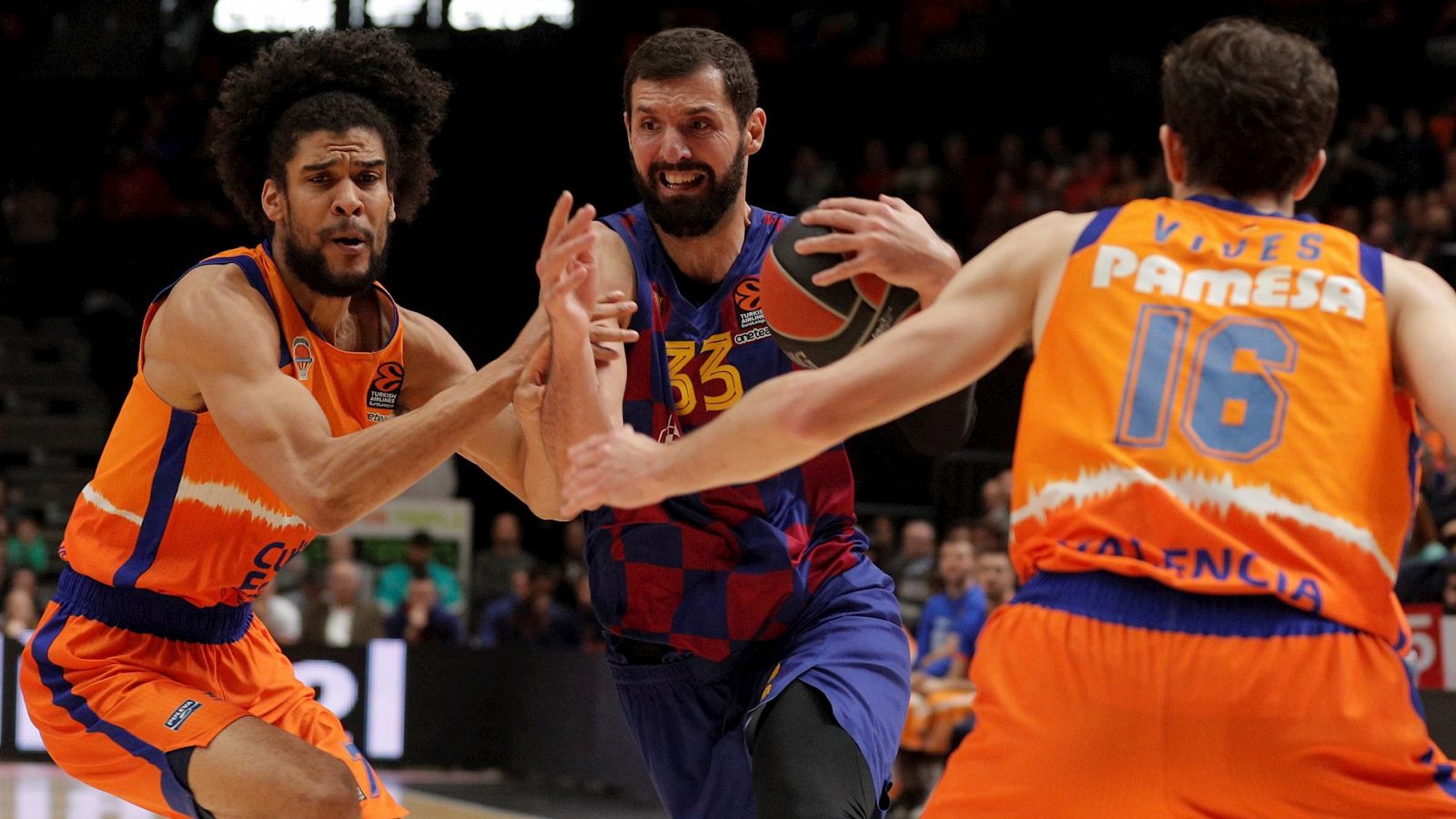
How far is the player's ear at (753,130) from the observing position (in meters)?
4.69

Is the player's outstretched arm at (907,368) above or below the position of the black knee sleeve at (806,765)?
above

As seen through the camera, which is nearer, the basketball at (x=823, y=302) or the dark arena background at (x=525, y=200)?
the basketball at (x=823, y=302)

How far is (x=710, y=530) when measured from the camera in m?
4.40

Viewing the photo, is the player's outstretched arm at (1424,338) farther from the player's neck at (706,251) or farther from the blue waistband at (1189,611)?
the player's neck at (706,251)

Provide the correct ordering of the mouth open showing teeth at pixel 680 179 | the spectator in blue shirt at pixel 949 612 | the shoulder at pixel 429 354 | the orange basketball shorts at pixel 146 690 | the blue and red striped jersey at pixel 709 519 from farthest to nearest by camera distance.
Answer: the spectator in blue shirt at pixel 949 612
the shoulder at pixel 429 354
the mouth open showing teeth at pixel 680 179
the blue and red striped jersey at pixel 709 519
the orange basketball shorts at pixel 146 690

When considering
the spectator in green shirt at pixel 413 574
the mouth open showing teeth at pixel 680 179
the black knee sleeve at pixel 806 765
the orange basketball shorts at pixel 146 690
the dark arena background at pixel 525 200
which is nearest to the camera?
the black knee sleeve at pixel 806 765

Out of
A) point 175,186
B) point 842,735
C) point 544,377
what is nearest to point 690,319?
point 544,377

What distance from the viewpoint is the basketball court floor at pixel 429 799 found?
10.0m

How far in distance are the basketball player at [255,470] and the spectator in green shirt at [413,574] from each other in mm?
8369

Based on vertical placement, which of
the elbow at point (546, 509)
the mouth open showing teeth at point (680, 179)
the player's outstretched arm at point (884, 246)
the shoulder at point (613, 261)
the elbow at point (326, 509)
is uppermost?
the mouth open showing teeth at point (680, 179)

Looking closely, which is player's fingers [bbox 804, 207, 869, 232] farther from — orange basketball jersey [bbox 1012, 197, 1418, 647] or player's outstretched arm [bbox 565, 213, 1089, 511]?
orange basketball jersey [bbox 1012, 197, 1418, 647]

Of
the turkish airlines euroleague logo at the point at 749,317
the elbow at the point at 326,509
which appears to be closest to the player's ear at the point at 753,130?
the turkish airlines euroleague logo at the point at 749,317

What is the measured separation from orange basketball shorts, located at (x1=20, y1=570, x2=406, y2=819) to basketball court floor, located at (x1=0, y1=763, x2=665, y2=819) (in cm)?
553

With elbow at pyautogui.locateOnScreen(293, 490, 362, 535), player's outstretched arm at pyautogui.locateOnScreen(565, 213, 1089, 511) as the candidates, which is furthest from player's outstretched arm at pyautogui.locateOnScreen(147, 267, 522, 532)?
player's outstretched arm at pyautogui.locateOnScreen(565, 213, 1089, 511)
